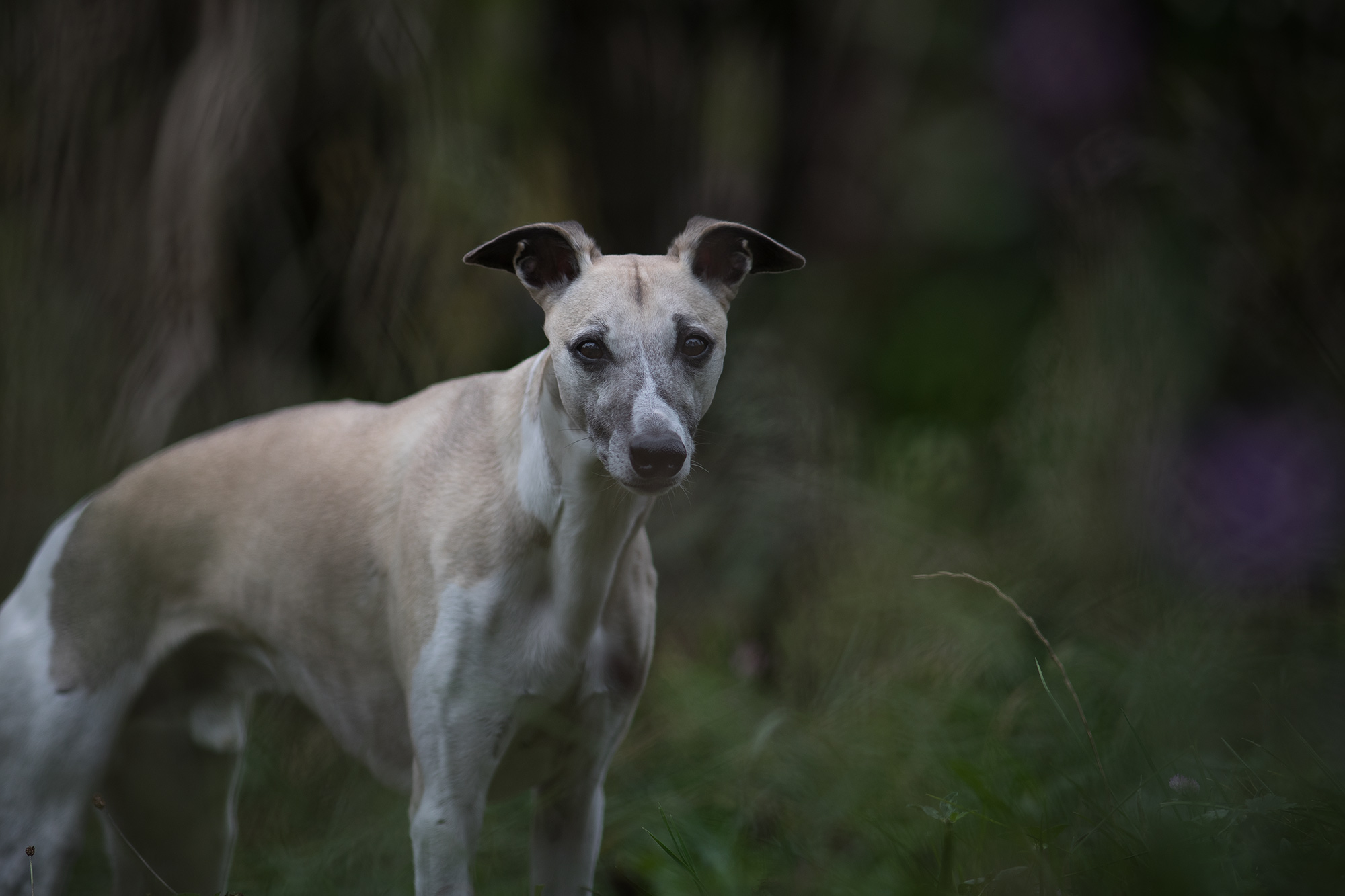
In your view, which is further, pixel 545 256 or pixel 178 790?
pixel 178 790

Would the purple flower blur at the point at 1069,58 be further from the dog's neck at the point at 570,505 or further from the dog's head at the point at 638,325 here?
the dog's neck at the point at 570,505

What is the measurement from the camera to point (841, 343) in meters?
6.11

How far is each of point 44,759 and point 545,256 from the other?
1.96m

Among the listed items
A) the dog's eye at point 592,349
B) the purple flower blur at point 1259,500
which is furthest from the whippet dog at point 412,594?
the purple flower blur at point 1259,500

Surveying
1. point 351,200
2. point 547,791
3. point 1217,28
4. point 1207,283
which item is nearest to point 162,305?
point 351,200

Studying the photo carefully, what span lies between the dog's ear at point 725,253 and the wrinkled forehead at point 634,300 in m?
0.06

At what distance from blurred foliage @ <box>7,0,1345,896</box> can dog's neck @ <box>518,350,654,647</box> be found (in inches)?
26.7

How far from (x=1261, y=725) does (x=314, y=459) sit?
2499 millimetres

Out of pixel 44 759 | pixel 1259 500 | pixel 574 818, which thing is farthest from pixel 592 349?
pixel 1259 500

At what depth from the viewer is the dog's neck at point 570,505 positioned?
7.98ft

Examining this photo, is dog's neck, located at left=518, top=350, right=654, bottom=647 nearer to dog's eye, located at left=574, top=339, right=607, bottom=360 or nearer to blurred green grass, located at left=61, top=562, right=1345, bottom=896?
dog's eye, located at left=574, top=339, right=607, bottom=360

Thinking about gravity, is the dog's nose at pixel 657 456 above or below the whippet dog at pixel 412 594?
above

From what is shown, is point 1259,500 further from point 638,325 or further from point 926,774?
point 638,325

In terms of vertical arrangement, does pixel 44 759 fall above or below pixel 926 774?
below
